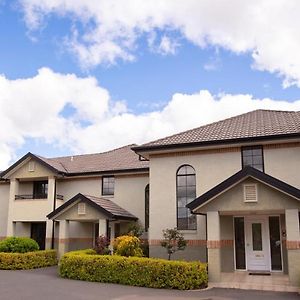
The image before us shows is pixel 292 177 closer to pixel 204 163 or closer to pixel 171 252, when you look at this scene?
pixel 204 163

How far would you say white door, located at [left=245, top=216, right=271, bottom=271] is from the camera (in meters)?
17.3

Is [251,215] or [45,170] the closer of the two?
[251,215]

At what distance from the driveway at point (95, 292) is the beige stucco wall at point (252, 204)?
3.13 m

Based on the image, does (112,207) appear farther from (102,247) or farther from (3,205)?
(3,205)

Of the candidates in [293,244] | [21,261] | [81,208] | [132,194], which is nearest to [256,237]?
[293,244]

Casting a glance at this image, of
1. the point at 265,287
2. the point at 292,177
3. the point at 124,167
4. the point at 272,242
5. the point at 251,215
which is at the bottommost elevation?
the point at 265,287

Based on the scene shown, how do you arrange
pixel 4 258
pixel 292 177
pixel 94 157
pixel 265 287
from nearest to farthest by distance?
pixel 265 287 < pixel 292 177 < pixel 4 258 < pixel 94 157

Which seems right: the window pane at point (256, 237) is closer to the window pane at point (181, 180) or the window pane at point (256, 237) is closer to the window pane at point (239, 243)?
the window pane at point (239, 243)

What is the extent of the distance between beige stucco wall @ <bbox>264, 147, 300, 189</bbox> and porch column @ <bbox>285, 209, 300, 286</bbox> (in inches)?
106

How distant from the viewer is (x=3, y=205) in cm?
2830

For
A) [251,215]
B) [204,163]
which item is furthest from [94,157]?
[251,215]

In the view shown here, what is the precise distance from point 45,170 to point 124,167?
17.4ft

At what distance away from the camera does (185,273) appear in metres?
14.5

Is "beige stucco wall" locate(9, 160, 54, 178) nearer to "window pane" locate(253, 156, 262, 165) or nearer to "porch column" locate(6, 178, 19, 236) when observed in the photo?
"porch column" locate(6, 178, 19, 236)
